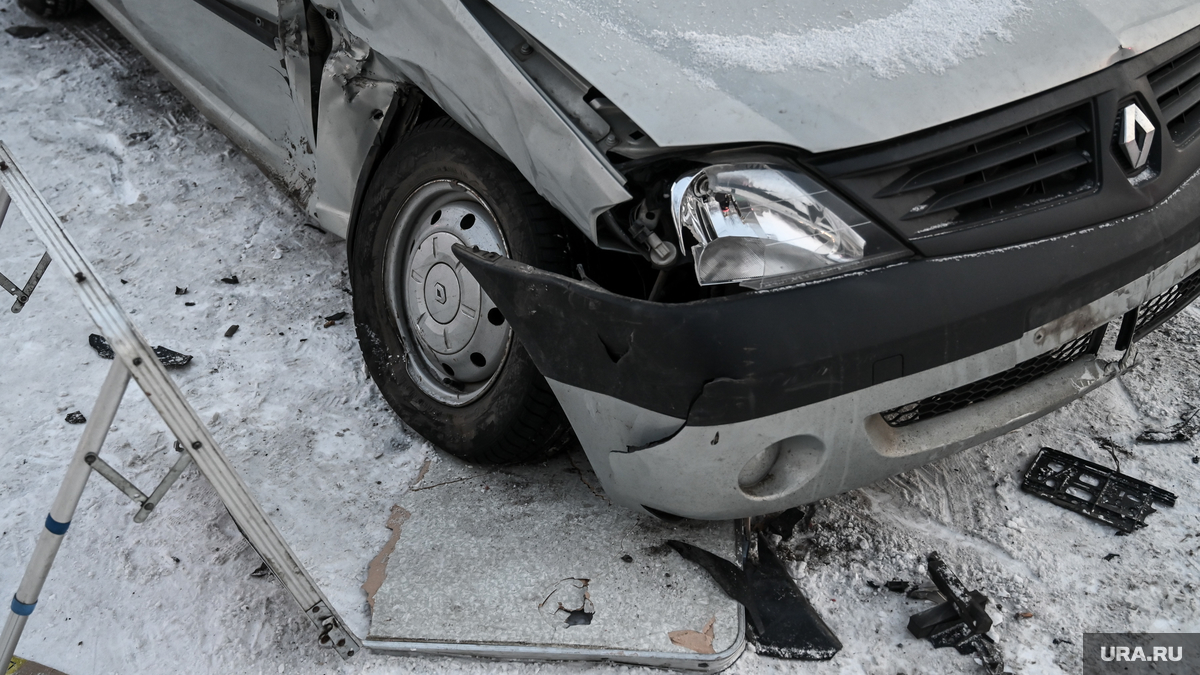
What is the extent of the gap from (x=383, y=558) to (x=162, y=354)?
1397 millimetres

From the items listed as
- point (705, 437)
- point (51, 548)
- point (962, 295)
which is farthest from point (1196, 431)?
point (51, 548)

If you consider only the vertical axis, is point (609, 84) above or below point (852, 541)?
above

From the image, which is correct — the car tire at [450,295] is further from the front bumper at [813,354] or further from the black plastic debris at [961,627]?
the black plastic debris at [961,627]

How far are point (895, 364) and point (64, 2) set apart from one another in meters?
5.48

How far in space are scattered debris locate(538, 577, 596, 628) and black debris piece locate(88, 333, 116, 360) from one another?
2.06 metres

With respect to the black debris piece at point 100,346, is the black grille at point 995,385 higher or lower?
higher

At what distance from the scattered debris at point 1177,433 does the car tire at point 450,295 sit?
70.9 inches

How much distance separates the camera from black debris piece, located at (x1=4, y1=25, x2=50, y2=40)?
5.47 metres

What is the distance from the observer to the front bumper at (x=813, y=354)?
195cm

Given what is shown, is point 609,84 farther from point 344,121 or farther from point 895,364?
point 344,121

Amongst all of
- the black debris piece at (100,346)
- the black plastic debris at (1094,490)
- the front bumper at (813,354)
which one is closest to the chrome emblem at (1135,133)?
the front bumper at (813,354)

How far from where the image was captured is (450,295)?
2709 millimetres

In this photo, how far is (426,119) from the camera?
2971 millimetres

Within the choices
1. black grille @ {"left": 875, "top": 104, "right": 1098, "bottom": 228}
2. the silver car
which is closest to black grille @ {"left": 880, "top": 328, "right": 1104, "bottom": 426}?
the silver car
